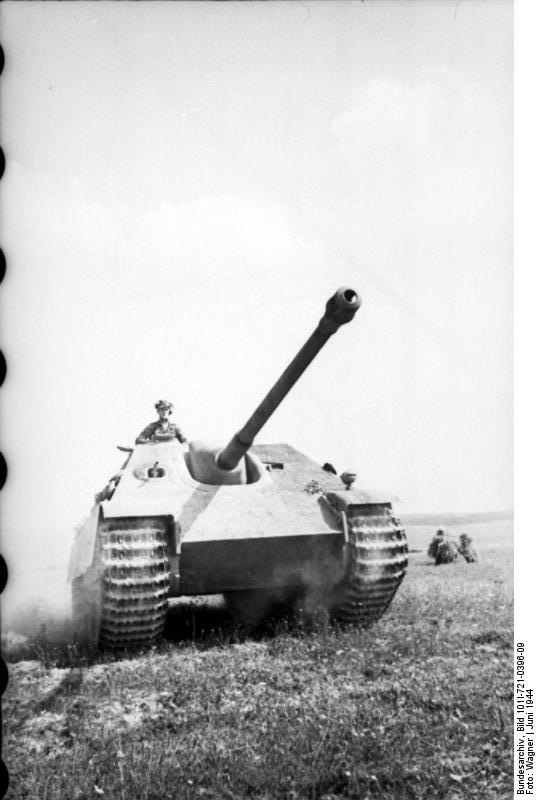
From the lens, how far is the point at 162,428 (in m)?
9.14

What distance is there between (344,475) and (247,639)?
204 centimetres

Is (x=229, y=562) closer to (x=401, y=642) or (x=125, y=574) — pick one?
(x=125, y=574)

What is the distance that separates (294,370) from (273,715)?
3.15 meters

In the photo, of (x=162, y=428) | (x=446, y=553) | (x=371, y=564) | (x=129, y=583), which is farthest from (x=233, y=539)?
(x=446, y=553)

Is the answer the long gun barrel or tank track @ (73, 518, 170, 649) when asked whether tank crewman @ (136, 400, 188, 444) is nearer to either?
the long gun barrel

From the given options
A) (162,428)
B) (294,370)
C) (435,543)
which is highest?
(294,370)

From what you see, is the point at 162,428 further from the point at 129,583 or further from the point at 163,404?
the point at 129,583

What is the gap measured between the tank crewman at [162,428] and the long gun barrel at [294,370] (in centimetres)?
139

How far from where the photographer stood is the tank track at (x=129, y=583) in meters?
6.26

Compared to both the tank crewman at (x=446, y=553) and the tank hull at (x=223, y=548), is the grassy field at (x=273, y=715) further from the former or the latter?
the tank crewman at (x=446, y=553)

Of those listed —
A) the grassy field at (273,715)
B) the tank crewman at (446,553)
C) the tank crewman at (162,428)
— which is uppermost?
the tank crewman at (162,428)

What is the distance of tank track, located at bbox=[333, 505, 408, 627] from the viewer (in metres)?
7.12

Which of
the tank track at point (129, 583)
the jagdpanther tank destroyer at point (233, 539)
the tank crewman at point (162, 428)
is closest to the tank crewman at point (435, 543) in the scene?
the jagdpanther tank destroyer at point (233, 539)
